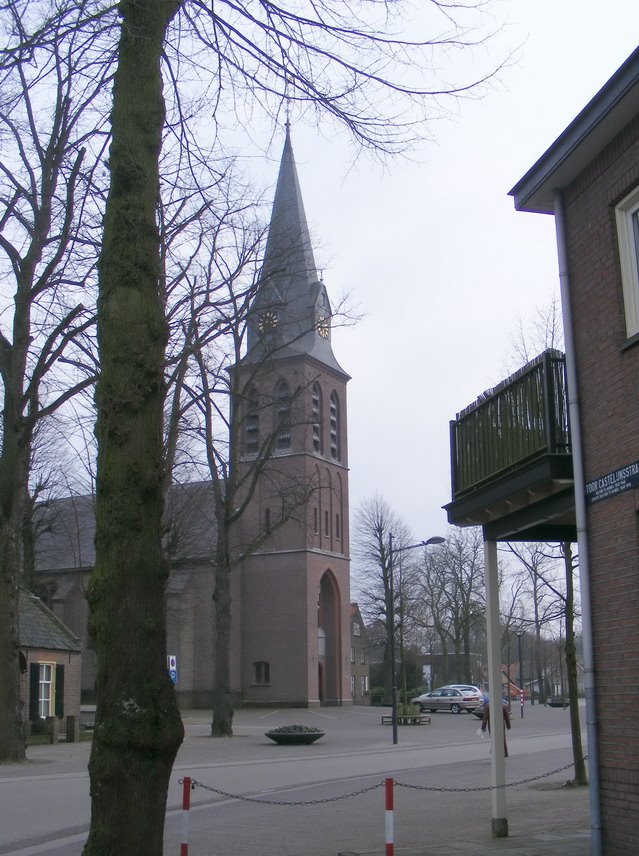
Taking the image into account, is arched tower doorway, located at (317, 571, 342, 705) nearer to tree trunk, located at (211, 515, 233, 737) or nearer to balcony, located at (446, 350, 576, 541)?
tree trunk, located at (211, 515, 233, 737)

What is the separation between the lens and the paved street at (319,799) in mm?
10695

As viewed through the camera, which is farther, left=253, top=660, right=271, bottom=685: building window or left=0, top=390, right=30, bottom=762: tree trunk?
left=253, top=660, right=271, bottom=685: building window

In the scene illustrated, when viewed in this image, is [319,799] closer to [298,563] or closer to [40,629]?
[40,629]

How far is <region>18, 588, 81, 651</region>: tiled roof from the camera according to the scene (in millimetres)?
33031

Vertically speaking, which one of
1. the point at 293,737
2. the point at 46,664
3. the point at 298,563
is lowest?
the point at 293,737

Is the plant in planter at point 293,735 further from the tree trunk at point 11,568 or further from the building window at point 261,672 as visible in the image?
the building window at point 261,672

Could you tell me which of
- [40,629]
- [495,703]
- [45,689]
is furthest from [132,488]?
[45,689]

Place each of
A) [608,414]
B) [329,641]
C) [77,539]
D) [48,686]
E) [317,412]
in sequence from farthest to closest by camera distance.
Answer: [329,641] → [317,412] → [77,539] → [48,686] → [608,414]

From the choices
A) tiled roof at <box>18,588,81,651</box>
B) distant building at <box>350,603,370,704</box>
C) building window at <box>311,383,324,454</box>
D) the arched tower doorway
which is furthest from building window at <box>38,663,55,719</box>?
distant building at <box>350,603,370,704</box>

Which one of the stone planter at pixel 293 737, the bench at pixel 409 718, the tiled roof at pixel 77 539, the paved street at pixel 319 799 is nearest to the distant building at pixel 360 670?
the tiled roof at pixel 77 539

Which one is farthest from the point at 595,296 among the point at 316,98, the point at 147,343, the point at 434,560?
the point at 434,560

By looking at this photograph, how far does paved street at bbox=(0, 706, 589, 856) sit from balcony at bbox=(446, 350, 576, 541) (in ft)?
10.8

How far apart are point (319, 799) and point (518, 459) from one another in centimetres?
743

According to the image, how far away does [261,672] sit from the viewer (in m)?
59.0
